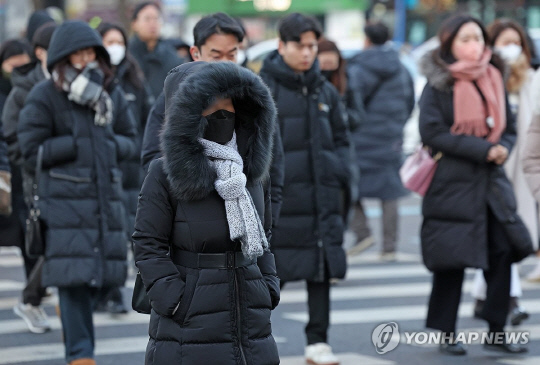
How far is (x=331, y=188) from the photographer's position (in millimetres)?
7043

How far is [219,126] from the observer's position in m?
4.38

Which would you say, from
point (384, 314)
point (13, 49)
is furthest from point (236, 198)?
point (13, 49)

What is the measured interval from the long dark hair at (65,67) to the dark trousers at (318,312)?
5.73 feet

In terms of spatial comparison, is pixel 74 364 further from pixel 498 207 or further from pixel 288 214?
pixel 498 207

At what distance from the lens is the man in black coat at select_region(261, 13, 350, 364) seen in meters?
6.95

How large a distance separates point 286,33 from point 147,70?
140 inches

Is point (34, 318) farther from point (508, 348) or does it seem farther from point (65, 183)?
point (508, 348)

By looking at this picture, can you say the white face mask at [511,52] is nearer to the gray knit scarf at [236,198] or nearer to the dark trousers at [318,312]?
the dark trousers at [318,312]

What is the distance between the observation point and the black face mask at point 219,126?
4367mm

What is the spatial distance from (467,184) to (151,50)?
4.22 m

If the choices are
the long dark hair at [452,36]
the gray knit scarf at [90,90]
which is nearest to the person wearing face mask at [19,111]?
the gray knit scarf at [90,90]

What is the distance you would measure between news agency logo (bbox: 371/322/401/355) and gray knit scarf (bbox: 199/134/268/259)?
124 inches

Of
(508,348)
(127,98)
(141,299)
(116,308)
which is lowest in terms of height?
(116,308)

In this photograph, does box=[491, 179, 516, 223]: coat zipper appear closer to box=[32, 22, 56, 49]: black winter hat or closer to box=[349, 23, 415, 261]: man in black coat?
box=[32, 22, 56, 49]: black winter hat
